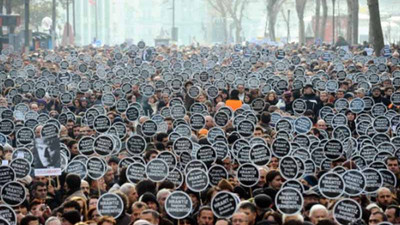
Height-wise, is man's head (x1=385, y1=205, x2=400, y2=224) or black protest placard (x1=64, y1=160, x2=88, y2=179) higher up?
black protest placard (x1=64, y1=160, x2=88, y2=179)

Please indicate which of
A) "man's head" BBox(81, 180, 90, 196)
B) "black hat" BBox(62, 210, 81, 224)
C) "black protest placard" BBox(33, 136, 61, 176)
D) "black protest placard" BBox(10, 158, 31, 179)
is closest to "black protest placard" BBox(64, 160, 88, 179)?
"black protest placard" BBox(33, 136, 61, 176)

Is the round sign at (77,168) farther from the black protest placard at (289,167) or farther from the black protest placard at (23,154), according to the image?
the black protest placard at (289,167)

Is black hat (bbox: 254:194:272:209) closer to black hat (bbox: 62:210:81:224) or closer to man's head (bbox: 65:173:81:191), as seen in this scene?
black hat (bbox: 62:210:81:224)

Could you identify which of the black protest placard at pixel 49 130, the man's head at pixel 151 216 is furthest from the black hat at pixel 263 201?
the black protest placard at pixel 49 130

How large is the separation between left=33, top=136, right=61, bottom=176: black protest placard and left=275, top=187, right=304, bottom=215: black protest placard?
365 centimetres

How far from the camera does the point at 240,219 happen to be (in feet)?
36.2

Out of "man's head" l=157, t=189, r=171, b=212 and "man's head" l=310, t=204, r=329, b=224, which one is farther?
"man's head" l=157, t=189, r=171, b=212

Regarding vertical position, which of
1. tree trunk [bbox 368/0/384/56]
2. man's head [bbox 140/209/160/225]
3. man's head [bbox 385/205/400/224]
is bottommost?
man's head [bbox 385/205/400/224]

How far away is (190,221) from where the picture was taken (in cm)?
1228

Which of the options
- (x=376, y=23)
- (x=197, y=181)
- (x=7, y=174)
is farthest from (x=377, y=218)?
(x=376, y=23)

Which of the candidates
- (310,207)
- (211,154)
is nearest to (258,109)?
(211,154)

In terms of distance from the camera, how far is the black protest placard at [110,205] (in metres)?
12.0

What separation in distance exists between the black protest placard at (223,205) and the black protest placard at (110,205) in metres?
0.93

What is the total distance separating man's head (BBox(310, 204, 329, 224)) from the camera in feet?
38.2
